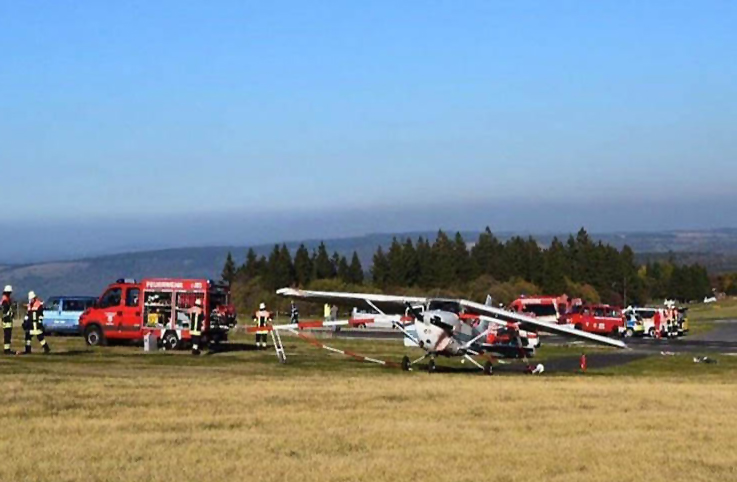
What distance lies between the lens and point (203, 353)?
1387 inches

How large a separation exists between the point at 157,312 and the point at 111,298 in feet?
7.60

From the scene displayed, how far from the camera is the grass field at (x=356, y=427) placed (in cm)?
1270

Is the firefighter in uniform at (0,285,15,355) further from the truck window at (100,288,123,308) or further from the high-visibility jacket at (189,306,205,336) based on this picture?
the high-visibility jacket at (189,306,205,336)

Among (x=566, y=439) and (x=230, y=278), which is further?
(x=230, y=278)

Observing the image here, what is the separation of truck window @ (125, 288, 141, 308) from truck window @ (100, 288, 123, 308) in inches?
13.0

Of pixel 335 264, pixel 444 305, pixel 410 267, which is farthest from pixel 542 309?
pixel 335 264

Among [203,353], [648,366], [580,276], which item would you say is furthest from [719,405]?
[580,276]

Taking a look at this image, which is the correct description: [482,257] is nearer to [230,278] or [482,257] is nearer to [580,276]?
[580,276]

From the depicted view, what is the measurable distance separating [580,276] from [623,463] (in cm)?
8604

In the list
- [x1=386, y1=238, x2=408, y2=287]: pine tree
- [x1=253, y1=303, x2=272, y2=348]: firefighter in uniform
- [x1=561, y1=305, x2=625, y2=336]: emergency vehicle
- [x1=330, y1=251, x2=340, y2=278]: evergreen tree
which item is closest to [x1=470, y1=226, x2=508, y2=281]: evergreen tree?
[x1=386, y1=238, x2=408, y2=287]: pine tree

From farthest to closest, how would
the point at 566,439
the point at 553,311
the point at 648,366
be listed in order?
the point at 553,311 → the point at 648,366 → the point at 566,439

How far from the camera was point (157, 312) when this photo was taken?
37.5 metres

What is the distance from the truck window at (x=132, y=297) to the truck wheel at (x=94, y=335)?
1257mm

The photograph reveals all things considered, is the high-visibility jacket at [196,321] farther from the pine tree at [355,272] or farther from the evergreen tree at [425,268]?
the pine tree at [355,272]
